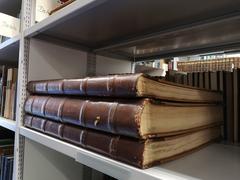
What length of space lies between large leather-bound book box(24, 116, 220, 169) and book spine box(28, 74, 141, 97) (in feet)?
0.26

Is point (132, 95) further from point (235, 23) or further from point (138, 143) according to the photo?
point (235, 23)

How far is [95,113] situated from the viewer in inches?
17.4

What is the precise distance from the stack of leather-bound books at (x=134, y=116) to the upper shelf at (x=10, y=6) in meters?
0.82

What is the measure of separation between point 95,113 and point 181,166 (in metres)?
0.18

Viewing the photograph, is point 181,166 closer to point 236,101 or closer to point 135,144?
point 135,144

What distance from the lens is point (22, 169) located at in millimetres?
755

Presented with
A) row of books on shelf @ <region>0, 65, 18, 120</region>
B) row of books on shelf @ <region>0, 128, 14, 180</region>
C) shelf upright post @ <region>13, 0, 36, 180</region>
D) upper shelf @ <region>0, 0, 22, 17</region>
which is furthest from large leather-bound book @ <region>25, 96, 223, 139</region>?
upper shelf @ <region>0, 0, 22, 17</region>

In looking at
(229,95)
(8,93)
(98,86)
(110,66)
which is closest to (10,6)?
(8,93)

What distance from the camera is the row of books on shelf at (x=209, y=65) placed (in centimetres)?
116

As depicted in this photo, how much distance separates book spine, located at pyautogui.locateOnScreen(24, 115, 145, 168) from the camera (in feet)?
1.19

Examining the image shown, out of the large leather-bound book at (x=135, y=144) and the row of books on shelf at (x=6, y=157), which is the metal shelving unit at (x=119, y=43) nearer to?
the large leather-bound book at (x=135, y=144)

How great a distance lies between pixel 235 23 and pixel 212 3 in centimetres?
13

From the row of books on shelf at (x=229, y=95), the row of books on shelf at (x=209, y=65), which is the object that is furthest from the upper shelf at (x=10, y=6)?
the row of books on shelf at (x=229, y=95)

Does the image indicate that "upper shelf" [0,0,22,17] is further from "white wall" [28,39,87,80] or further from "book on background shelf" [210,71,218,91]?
"book on background shelf" [210,71,218,91]
